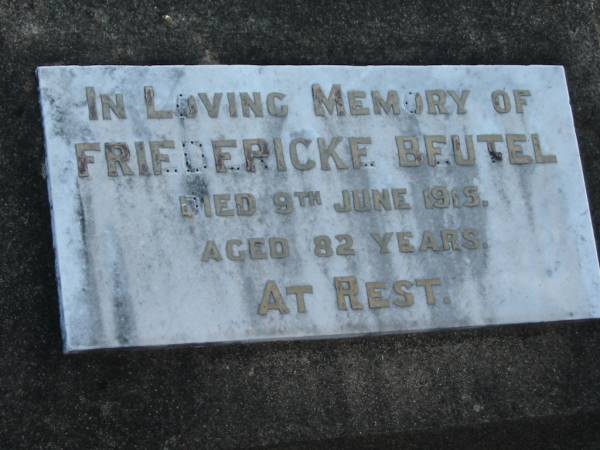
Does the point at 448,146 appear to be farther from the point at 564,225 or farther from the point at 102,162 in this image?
the point at 102,162

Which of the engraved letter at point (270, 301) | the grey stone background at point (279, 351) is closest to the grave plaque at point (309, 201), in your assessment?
the engraved letter at point (270, 301)

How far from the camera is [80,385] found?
14.5 ft

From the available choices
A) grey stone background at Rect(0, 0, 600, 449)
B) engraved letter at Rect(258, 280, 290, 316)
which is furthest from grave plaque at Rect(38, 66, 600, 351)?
grey stone background at Rect(0, 0, 600, 449)

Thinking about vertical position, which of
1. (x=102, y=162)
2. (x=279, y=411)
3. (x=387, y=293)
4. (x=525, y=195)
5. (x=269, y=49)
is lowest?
(x=279, y=411)

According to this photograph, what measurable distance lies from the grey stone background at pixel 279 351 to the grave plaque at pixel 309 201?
0.14 m

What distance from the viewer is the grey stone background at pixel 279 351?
14.5 ft

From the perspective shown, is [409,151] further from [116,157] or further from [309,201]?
[116,157]

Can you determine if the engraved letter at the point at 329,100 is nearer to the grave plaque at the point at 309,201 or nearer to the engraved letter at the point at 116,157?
the grave plaque at the point at 309,201

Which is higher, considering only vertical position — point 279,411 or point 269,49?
point 269,49

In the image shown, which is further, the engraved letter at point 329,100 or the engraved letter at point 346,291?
the engraved letter at point 329,100

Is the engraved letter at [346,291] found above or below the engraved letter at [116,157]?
below

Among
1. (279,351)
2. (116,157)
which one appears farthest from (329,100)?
(279,351)

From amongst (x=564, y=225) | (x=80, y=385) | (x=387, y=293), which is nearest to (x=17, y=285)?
(x=80, y=385)

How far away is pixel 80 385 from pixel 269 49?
154 cm
